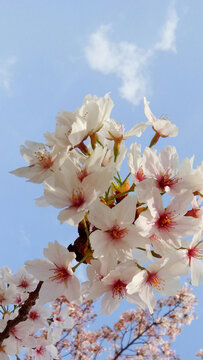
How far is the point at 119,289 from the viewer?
1628 mm

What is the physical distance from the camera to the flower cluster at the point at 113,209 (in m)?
1.42

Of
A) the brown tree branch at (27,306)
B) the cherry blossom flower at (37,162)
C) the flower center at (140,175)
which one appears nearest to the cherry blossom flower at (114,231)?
the flower center at (140,175)

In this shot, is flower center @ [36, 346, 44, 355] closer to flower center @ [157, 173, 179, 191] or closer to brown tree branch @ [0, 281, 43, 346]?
brown tree branch @ [0, 281, 43, 346]

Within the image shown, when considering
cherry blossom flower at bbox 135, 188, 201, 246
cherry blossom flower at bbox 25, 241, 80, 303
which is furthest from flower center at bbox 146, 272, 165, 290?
cherry blossom flower at bbox 25, 241, 80, 303

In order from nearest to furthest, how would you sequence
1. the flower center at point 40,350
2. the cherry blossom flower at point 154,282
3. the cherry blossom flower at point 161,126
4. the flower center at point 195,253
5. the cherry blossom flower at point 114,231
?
the cherry blossom flower at point 114,231
the cherry blossom flower at point 154,282
the flower center at point 195,253
the cherry blossom flower at point 161,126
the flower center at point 40,350

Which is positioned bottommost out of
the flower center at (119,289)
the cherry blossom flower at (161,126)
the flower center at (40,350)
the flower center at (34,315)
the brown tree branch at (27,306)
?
the flower center at (119,289)

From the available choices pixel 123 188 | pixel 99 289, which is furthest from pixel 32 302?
pixel 123 188

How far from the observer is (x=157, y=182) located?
1497 millimetres

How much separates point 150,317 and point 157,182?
21.0 feet

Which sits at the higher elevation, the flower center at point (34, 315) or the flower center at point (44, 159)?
the flower center at point (44, 159)

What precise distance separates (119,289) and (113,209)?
479mm

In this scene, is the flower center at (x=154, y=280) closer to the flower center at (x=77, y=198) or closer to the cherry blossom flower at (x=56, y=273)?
the cherry blossom flower at (x=56, y=273)

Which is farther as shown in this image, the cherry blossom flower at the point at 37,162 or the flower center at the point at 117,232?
the cherry blossom flower at the point at 37,162

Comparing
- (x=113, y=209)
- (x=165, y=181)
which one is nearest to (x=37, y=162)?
(x=113, y=209)
